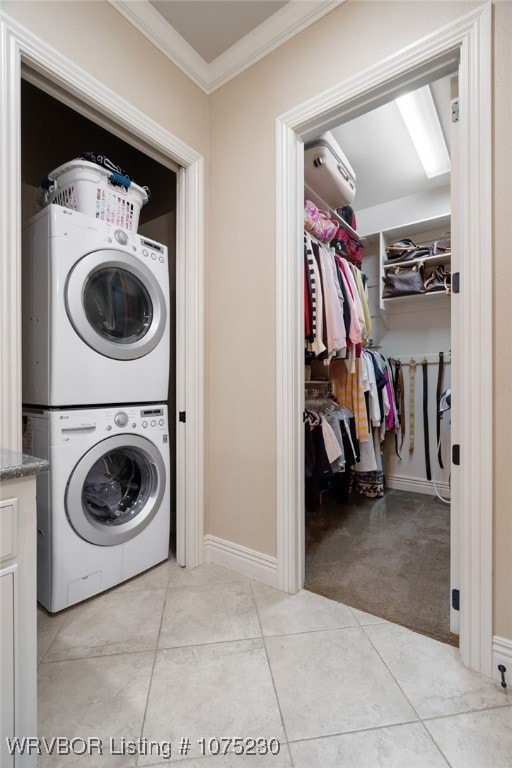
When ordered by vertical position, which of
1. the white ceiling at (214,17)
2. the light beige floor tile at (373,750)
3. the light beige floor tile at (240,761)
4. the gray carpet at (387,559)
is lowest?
the gray carpet at (387,559)

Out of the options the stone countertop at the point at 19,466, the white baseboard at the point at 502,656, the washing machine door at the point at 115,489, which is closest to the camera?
the stone countertop at the point at 19,466

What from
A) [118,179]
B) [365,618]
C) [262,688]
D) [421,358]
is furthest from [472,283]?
[421,358]

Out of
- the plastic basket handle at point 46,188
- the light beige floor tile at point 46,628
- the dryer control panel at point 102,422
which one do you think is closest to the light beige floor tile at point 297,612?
the light beige floor tile at point 46,628

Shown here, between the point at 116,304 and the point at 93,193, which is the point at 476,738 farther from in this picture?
the point at 93,193

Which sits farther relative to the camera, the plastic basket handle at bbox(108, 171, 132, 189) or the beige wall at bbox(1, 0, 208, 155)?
the plastic basket handle at bbox(108, 171, 132, 189)

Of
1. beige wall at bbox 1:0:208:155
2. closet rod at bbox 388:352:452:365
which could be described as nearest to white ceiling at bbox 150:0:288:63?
beige wall at bbox 1:0:208:155

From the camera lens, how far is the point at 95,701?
1.02 meters

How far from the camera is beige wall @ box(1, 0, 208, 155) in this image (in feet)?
4.15

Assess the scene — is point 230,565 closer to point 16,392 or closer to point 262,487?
point 262,487

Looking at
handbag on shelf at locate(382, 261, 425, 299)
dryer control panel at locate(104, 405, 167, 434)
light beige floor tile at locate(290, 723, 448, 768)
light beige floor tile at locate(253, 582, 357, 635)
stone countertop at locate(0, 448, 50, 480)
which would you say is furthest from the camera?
handbag on shelf at locate(382, 261, 425, 299)

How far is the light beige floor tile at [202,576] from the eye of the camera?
166cm

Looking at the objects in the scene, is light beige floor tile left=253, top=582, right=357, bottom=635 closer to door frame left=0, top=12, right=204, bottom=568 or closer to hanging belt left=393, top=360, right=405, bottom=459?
door frame left=0, top=12, right=204, bottom=568

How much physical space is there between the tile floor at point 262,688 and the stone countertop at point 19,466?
0.76 m

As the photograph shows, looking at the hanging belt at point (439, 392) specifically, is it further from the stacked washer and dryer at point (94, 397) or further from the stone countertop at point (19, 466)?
the stone countertop at point (19, 466)
